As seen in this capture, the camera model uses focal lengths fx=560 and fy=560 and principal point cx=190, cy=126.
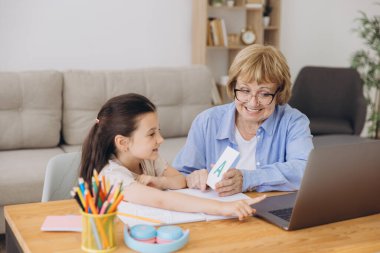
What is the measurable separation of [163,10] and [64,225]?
347 centimetres

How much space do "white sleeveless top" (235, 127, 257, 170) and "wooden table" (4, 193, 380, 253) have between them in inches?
20.2

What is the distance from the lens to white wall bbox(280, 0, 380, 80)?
17.8 ft

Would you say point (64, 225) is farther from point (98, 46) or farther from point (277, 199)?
point (98, 46)

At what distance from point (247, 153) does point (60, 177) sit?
0.68 meters

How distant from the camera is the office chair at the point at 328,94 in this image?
15.3 feet

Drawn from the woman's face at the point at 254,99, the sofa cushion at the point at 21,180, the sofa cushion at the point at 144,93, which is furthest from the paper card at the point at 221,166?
the sofa cushion at the point at 144,93

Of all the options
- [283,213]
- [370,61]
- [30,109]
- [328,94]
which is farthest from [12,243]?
[370,61]

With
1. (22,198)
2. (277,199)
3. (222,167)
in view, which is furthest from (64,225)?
(22,198)

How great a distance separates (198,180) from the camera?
1800mm

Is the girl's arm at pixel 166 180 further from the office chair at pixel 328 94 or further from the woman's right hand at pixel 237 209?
the office chair at pixel 328 94

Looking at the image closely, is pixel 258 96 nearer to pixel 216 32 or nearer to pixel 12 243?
pixel 12 243

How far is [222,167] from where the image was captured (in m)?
1.71

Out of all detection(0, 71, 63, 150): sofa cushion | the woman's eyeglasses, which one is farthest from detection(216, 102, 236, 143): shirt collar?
detection(0, 71, 63, 150): sofa cushion

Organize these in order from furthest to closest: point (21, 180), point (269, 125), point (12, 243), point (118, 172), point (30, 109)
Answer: point (30, 109)
point (21, 180)
point (269, 125)
point (118, 172)
point (12, 243)
